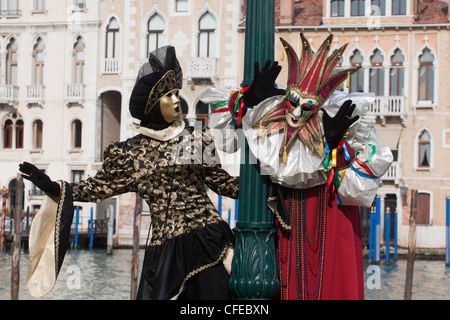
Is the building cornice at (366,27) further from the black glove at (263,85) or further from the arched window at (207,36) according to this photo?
the black glove at (263,85)

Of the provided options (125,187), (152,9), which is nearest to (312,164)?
(125,187)

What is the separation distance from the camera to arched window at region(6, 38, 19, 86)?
63.3 feet

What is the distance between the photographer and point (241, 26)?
704 inches

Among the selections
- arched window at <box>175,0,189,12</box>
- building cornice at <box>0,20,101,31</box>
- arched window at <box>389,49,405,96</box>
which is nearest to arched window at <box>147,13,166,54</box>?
arched window at <box>175,0,189,12</box>

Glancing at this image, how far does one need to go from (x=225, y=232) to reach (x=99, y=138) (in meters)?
16.4

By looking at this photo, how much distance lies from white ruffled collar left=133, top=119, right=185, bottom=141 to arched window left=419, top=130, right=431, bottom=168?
14.9 meters

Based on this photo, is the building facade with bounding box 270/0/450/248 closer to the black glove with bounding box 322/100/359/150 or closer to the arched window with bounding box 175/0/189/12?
the arched window with bounding box 175/0/189/12

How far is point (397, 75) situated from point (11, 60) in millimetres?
9853

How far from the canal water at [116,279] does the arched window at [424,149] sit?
226 cm

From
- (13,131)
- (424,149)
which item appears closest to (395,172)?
(424,149)

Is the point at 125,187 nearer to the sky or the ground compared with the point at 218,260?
nearer to the sky
